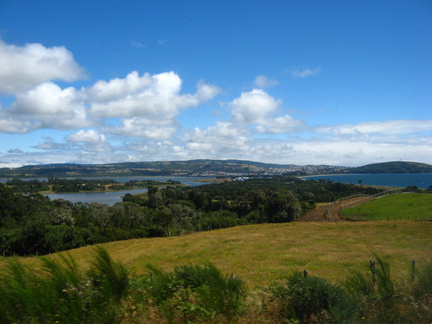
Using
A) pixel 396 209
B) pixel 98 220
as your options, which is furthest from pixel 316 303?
pixel 98 220

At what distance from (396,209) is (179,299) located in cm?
3966

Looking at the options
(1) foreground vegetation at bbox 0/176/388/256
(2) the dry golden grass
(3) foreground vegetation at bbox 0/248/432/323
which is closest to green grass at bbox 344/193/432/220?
(2) the dry golden grass

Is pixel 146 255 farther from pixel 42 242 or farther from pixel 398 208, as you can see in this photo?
pixel 398 208

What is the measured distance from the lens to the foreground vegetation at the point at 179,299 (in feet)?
11.7

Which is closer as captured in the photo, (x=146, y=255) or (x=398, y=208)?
(x=146, y=255)

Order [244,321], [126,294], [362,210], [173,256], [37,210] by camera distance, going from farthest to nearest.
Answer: [37,210]
[362,210]
[173,256]
[126,294]
[244,321]

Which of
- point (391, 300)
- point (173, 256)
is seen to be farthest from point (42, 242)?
point (391, 300)

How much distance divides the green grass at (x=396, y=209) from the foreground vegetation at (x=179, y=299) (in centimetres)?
3085

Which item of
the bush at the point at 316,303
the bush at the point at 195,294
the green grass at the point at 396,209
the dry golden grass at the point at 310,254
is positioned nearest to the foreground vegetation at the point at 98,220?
the green grass at the point at 396,209

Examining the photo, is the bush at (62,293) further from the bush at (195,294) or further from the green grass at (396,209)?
the green grass at (396,209)

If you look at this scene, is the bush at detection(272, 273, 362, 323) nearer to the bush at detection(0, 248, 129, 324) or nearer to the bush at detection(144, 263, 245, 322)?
the bush at detection(144, 263, 245, 322)

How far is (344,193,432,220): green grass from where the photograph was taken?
32.0 meters

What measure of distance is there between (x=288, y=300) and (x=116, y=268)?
9.17 ft

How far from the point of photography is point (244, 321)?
4141 mm
